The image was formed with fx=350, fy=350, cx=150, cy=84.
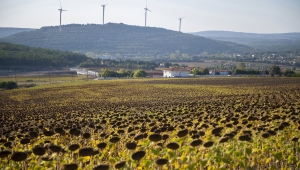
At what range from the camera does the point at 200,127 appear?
37.9 feet

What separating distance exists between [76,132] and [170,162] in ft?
14.4

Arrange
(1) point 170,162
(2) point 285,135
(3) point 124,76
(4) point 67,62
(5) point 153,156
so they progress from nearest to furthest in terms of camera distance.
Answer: (1) point 170,162 < (5) point 153,156 < (2) point 285,135 < (3) point 124,76 < (4) point 67,62

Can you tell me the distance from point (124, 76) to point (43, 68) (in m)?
46.7

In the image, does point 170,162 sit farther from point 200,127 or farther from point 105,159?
point 200,127

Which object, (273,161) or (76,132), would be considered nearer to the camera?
(273,161)

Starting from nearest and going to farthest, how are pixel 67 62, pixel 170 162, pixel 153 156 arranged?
pixel 170 162 < pixel 153 156 < pixel 67 62

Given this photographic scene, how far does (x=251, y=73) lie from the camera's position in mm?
128000

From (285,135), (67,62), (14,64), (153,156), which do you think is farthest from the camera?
(67,62)

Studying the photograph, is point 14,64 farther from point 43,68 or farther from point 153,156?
point 153,156

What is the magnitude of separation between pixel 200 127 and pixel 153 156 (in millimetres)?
3437

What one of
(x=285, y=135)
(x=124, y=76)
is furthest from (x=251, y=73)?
(x=285, y=135)

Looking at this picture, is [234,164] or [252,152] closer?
[234,164]

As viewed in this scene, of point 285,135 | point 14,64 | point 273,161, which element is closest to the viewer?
point 273,161

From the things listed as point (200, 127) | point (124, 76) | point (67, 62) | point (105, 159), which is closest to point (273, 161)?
point (200, 127)
